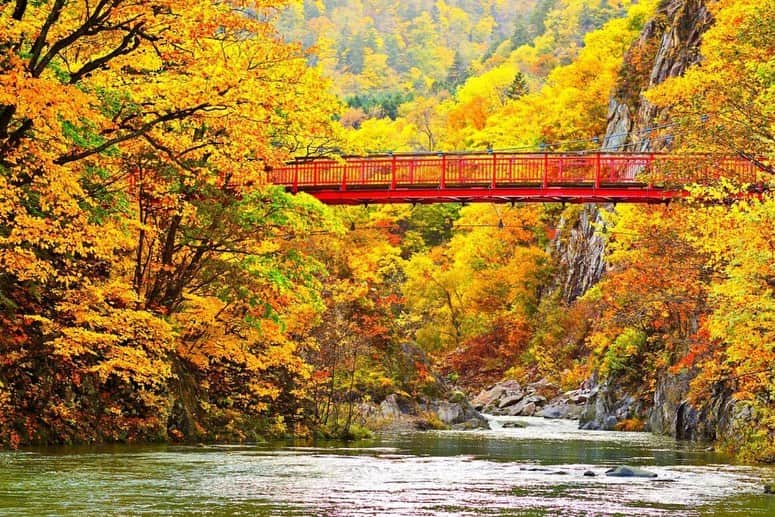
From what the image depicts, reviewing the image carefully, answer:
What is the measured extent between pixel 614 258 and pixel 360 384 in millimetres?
8225

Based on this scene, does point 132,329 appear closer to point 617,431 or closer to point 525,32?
point 617,431

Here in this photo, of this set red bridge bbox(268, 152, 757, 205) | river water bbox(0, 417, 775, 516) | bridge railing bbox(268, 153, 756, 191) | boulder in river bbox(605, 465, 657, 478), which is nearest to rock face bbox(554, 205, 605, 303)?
bridge railing bbox(268, 153, 756, 191)

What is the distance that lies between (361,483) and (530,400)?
1448 inches

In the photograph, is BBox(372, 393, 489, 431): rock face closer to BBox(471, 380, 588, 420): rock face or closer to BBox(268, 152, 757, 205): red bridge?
BBox(268, 152, 757, 205): red bridge

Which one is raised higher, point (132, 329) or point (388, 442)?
point (132, 329)

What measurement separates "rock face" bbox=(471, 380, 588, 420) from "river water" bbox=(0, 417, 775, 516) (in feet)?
78.5

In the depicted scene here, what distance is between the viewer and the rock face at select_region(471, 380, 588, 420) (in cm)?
4653

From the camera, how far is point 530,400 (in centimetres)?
5031

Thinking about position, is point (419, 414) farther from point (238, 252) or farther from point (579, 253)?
point (579, 253)

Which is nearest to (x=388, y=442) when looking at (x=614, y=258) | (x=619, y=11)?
(x=614, y=258)

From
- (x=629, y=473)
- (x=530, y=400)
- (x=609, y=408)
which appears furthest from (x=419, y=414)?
(x=629, y=473)

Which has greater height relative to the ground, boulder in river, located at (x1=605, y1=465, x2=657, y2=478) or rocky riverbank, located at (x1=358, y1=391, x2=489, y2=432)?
rocky riverbank, located at (x1=358, y1=391, x2=489, y2=432)

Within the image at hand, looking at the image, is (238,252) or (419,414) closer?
(238,252)

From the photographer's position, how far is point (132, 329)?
738 inches
